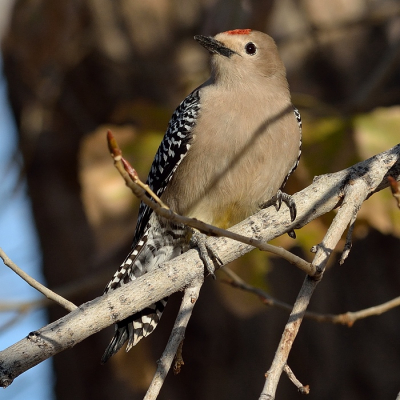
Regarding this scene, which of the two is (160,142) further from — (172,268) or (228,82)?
(172,268)

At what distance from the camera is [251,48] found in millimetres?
5426

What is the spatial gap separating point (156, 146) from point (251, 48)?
1.20 m

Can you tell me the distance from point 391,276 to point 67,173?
434 centimetres

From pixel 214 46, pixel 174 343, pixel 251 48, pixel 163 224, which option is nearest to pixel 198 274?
pixel 174 343

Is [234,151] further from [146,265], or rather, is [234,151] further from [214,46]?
[146,265]

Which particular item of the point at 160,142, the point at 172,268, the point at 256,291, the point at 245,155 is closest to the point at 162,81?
the point at 160,142

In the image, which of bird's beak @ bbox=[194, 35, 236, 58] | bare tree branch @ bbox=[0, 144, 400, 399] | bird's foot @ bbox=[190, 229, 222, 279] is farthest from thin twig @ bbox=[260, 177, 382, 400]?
bird's beak @ bbox=[194, 35, 236, 58]

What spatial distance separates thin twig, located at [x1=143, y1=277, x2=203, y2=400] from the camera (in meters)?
2.60

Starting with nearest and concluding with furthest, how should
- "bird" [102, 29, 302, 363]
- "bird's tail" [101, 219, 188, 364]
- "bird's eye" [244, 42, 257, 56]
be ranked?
1. "bird's tail" [101, 219, 188, 364]
2. "bird" [102, 29, 302, 363]
3. "bird's eye" [244, 42, 257, 56]

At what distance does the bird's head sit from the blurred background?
463mm

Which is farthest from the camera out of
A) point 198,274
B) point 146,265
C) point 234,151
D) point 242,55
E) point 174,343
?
point 242,55

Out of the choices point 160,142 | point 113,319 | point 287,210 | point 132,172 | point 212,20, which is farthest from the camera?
point 212,20

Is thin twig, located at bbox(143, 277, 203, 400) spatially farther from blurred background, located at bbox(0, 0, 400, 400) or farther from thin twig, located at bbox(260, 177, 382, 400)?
blurred background, located at bbox(0, 0, 400, 400)

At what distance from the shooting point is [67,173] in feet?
27.4
